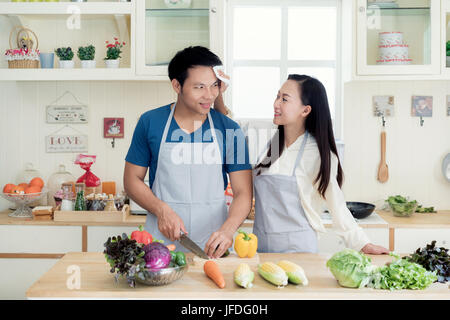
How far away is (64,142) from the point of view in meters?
3.45

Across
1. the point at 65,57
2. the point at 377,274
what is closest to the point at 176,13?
the point at 65,57

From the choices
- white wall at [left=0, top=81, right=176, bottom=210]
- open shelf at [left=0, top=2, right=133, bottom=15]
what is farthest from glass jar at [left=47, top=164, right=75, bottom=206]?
open shelf at [left=0, top=2, right=133, bottom=15]

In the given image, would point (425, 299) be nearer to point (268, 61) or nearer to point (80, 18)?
point (268, 61)

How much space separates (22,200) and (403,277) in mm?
2385

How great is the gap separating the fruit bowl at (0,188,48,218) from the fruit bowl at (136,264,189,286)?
6.04ft

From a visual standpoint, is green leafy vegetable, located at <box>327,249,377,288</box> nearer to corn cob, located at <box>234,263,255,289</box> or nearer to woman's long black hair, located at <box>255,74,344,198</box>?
corn cob, located at <box>234,263,255,289</box>

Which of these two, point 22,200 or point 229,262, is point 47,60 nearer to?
point 22,200

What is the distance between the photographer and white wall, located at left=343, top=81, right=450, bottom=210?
343cm

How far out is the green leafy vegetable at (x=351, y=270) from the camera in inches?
58.1

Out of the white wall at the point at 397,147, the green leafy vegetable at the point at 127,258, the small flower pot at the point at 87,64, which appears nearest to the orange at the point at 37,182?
the small flower pot at the point at 87,64

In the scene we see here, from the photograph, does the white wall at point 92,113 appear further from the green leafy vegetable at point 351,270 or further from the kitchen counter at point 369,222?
the green leafy vegetable at point 351,270
